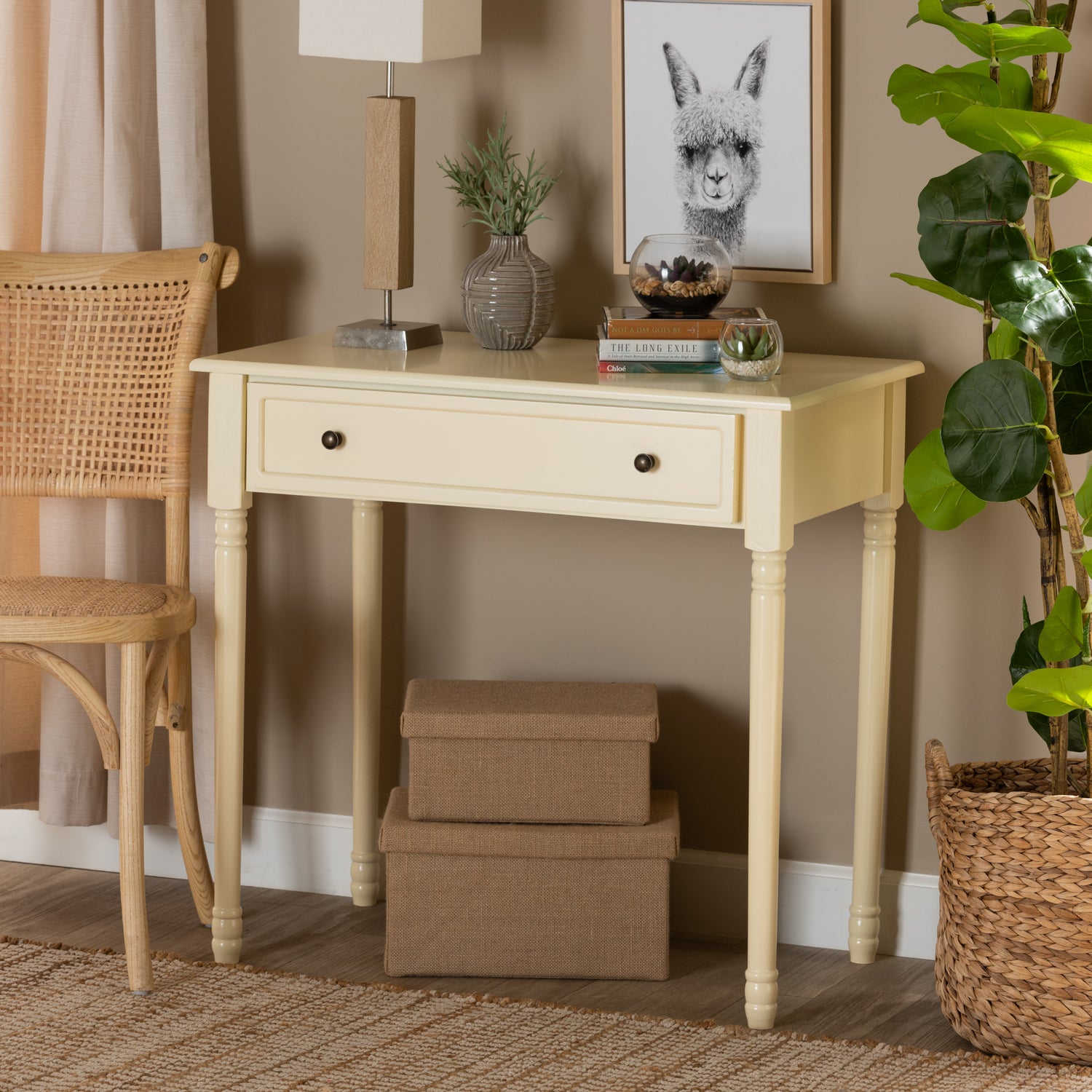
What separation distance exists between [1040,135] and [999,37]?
153 millimetres

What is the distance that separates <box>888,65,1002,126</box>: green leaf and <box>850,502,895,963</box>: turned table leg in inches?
23.0

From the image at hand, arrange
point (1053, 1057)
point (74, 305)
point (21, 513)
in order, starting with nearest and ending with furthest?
point (1053, 1057) → point (74, 305) → point (21, 513)

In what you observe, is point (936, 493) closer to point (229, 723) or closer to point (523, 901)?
point (523, 901)

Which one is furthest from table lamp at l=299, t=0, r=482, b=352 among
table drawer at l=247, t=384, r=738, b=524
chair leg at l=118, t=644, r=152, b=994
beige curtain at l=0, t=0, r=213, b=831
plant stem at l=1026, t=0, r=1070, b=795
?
plant stem at l=1026, t=0, r=1070, b=795

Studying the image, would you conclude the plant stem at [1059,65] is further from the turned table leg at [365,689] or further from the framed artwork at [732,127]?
the turned table leg at [365,689]

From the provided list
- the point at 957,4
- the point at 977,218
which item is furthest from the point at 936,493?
the point at 957,4

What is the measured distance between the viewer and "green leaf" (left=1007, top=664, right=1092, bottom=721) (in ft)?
6.50

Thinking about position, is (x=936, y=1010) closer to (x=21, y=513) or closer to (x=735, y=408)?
(x=735, y=408)

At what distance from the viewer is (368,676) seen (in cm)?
265

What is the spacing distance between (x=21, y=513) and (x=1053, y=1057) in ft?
5.84

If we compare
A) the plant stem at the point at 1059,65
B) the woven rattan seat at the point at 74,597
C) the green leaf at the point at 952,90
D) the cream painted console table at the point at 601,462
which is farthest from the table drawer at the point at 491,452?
the plant stem at the point at 1059,65

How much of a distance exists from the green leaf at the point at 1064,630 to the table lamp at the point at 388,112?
3.14 feet

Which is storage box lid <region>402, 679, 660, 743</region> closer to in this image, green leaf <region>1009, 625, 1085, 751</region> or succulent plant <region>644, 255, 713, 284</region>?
green leaf <region>1009, 625, 1085, 751</region>

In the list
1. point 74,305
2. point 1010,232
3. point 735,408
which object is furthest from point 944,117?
point 74,305
